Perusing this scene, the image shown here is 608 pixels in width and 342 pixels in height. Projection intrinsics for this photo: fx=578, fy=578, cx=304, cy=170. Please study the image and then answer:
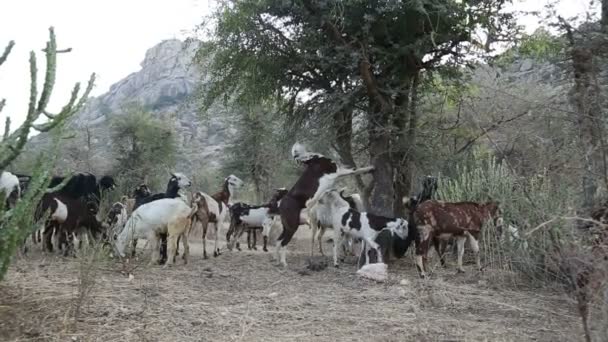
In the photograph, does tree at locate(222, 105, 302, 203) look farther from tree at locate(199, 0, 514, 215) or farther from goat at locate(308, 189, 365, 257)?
tree at locate(199, 0, 514, 215)

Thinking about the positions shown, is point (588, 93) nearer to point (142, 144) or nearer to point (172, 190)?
point (172, 190)

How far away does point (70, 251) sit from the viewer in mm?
10930

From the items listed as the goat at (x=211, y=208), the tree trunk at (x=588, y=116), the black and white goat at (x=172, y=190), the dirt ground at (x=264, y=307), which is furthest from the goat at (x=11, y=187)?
the tree trunk at (x=588, y=116)

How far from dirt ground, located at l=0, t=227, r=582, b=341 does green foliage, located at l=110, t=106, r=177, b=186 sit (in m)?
20.9

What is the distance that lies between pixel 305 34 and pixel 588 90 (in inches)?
226

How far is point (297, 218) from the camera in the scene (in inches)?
428

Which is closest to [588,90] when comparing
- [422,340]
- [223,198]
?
[422,340]

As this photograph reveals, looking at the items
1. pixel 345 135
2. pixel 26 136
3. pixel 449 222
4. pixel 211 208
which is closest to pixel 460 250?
pixel 449 222

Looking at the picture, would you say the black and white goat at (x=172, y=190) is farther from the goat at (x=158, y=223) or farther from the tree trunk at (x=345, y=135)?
the tree trunk at (x=345, y=135)

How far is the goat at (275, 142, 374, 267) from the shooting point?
10.9 m

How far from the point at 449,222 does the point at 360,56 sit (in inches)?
128

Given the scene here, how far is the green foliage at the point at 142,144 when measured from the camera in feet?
97.7

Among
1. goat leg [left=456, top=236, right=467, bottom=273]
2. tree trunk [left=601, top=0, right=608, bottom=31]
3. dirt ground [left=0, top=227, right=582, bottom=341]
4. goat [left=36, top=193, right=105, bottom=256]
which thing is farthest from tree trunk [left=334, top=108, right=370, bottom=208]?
goat [left=36, top=193, right=105, bottom=256]

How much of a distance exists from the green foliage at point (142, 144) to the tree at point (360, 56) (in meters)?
18.7
